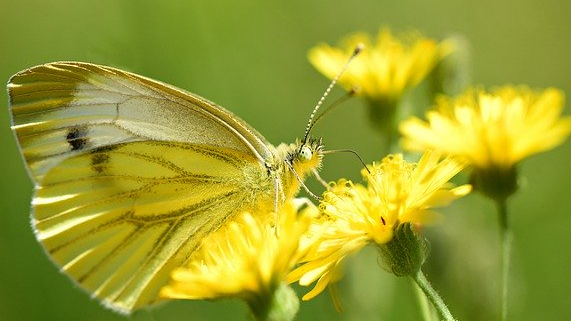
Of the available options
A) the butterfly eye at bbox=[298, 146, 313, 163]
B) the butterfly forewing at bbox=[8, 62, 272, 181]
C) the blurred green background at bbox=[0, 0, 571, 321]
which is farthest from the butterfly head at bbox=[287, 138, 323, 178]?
the blurred green background at bbox=[0, 0, 571, 321]

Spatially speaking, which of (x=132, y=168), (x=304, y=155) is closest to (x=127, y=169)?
(x=132, y=168)

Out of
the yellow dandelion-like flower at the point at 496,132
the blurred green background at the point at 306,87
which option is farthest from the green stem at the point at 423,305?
the yellow dandelion-like flower at the point at 496,132

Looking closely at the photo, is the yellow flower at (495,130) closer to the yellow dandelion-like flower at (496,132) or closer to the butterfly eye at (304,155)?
the yellow dandelion-like flower at (496,132)

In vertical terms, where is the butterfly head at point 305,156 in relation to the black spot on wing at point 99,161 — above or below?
below

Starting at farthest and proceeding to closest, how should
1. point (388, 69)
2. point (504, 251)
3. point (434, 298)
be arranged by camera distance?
1. point (388, 69)
2. point (504, 251)
3. point (434, 298)

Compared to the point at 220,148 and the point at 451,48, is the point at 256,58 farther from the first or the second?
the point at 220,148

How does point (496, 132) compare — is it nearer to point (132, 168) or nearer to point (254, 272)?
point (254, 272)
